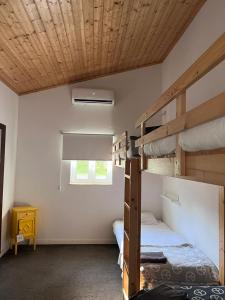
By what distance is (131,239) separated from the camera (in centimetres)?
257

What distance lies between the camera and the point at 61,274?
351 centimetres

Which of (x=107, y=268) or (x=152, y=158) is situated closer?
(x=152, y=158)

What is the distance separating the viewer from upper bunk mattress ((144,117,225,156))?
0.95m

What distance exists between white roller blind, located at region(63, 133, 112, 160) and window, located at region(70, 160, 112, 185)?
0.19m

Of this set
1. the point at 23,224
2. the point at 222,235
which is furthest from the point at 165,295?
the point at 23,224

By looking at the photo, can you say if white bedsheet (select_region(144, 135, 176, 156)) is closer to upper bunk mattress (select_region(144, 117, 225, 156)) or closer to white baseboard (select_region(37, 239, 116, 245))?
upper bunk mattress (select_region(144, 117, 225, 156))

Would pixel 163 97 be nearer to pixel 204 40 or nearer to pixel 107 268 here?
pixel 204 40

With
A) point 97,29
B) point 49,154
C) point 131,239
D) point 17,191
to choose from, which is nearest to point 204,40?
point 97,29

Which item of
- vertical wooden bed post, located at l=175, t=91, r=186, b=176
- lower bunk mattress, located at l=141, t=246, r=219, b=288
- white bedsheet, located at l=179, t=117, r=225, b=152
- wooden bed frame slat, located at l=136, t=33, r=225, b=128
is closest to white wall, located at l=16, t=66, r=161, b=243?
lower bunk mattress, located at l=141, t=246, r=219, b=288

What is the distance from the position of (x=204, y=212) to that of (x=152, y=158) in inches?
53.0

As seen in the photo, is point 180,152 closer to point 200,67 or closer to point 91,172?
point 200,67

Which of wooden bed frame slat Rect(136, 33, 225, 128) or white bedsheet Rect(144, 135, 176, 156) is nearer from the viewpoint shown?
wooden bed frame slat Rect(136, 33, 225, 128)

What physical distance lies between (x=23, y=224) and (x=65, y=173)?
3.76ft

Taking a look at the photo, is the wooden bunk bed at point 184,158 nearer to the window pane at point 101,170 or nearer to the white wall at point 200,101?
the white wall at point 200,101
